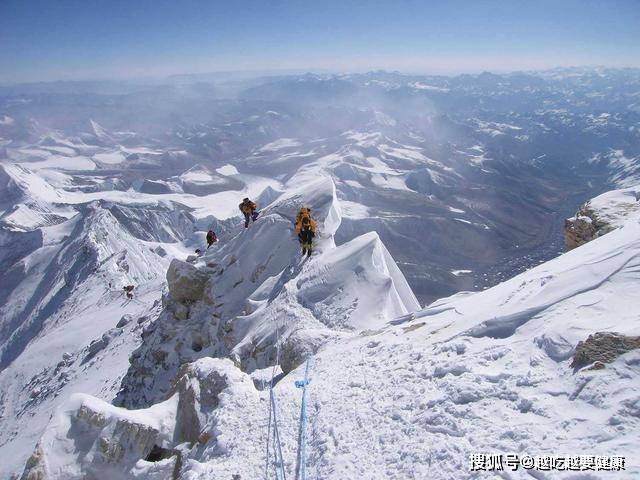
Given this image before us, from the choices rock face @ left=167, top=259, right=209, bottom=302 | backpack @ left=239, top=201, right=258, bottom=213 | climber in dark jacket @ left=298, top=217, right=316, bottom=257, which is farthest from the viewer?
backpack @ left=239, top=201, right=258, bottom=213

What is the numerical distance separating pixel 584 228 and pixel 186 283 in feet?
82.6

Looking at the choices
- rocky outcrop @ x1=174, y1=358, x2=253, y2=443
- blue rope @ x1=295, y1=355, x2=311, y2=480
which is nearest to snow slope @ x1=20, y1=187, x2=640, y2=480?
rocky outcrop @ x1=174, y1=358, x2=253, y2=443

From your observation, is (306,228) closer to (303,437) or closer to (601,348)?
(303,437)

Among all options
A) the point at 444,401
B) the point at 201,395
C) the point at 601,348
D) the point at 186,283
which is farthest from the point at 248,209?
the point at 601,348

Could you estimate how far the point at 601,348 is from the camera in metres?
7.64

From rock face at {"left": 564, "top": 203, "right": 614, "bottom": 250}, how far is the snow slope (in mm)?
4973

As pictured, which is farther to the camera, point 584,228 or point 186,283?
point 186,283

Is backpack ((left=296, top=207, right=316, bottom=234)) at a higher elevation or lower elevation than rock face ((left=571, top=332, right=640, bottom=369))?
lower

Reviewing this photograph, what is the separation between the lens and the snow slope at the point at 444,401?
7121 mm

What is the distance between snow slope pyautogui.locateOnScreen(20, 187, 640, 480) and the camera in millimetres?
7121

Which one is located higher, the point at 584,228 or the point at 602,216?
the point at 602,216

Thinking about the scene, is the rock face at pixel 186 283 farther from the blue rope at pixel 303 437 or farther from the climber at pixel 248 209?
the blue rope at pixel 303 437

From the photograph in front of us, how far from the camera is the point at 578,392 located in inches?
291

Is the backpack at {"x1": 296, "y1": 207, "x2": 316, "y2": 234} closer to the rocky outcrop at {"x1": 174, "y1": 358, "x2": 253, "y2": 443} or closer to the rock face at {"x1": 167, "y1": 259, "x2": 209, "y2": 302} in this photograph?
the rock face at {"x1": 167, "y1": 259, "x2": 209, "y2": 302}
